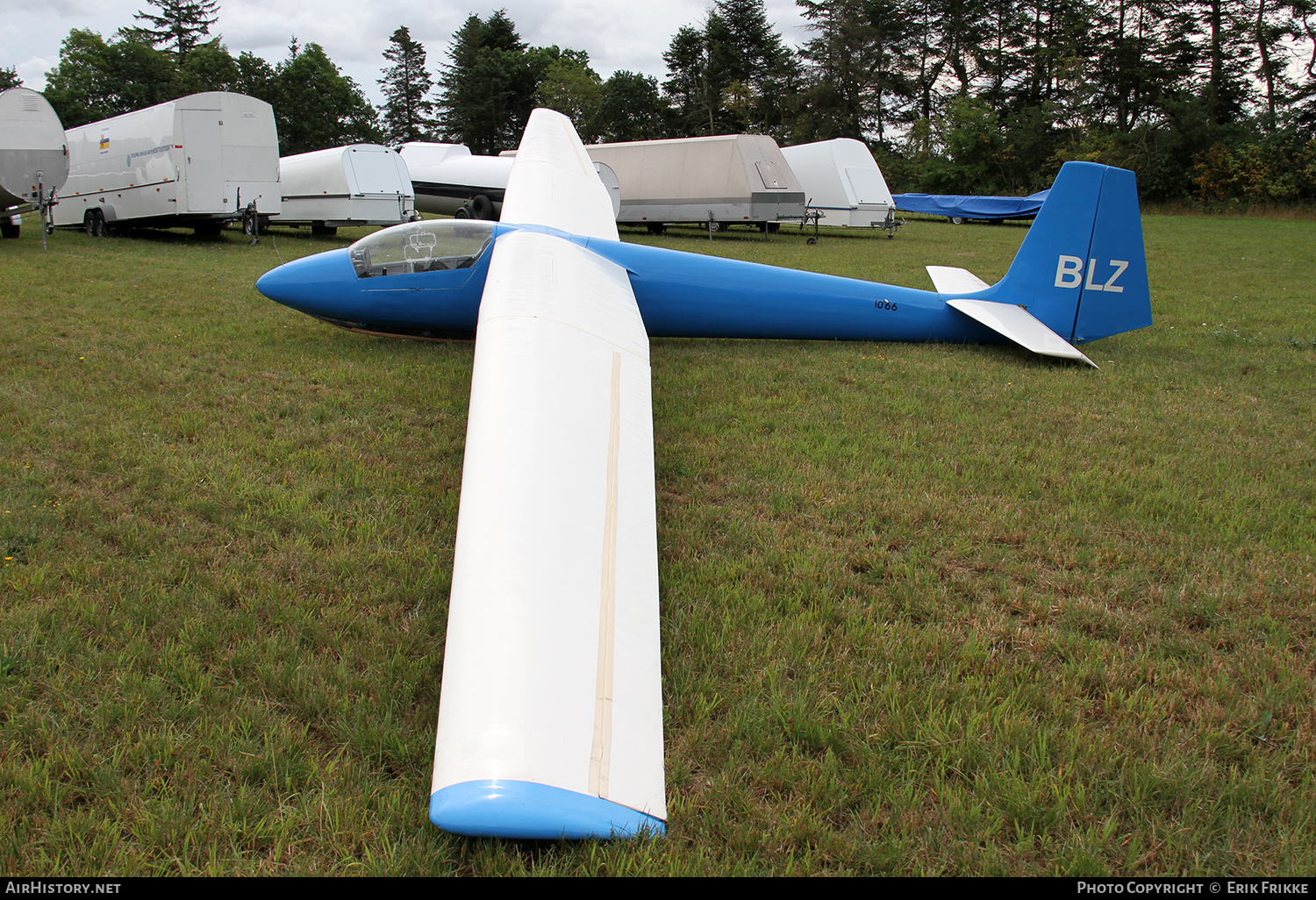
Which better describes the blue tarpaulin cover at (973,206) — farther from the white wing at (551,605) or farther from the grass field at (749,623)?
the white wing at (551,605)

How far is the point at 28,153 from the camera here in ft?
47.5

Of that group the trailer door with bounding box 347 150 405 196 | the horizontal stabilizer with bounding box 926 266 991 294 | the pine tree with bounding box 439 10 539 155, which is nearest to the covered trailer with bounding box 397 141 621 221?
the trailer door with bounding box 347 150 405 196

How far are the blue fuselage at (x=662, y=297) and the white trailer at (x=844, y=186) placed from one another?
19.5 metres

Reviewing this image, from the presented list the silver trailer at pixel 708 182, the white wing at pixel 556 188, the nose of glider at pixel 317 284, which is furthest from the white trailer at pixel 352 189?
the nose of glider at pixel 317 284

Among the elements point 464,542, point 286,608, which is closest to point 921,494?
point 464,542

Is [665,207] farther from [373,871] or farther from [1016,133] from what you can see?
[1016,133]

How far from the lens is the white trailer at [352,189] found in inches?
718

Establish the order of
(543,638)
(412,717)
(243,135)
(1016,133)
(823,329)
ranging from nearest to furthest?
(543,638)
(412,717)
(823,329)
(243,135)
(1016,133)

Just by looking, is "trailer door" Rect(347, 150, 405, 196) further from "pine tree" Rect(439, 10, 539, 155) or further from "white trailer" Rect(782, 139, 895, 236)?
"pine tree" Rect(439, 10, 539, 155)

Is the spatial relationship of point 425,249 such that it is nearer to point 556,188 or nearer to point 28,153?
point 556,188

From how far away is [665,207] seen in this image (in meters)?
21.7

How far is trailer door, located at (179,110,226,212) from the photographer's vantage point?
15.7 m

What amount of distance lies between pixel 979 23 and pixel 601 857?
224ft

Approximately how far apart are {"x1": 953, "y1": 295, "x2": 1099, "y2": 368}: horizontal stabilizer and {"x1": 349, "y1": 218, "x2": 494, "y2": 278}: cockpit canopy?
5.00 meters
